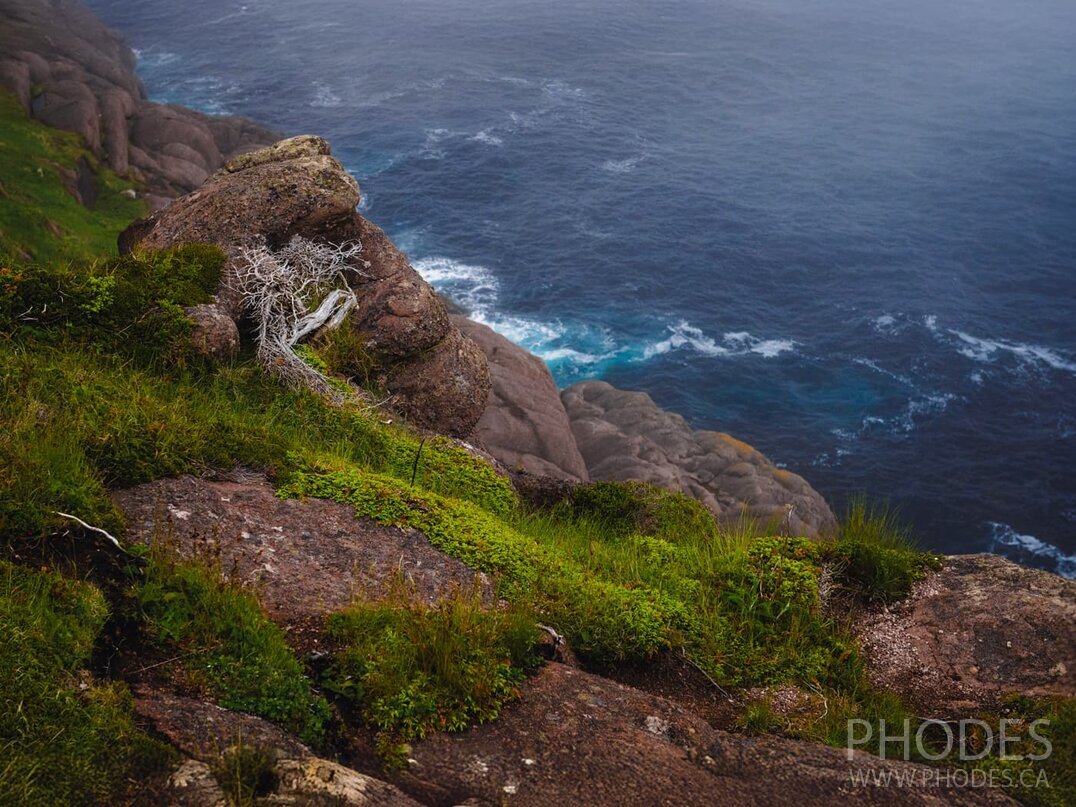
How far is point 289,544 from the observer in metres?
8.69

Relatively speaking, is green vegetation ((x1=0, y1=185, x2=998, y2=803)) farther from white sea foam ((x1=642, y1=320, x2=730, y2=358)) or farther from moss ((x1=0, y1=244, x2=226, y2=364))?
white sea foam ((x1=642, y1=320, x2=730, y2=358))

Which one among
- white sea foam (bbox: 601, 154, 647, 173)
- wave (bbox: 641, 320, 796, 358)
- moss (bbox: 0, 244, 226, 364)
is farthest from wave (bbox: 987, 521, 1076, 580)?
white sea foam (bbox: 601, 154, 647, 173)

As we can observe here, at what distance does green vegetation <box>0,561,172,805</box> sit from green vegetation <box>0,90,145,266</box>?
28.4 metres

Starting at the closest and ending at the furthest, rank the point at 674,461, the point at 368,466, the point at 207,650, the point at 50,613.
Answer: the point at 50,613 → the point at 207,650 → the point at 368,466 → the point at 674,461

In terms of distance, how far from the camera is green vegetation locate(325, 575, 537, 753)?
6.58m

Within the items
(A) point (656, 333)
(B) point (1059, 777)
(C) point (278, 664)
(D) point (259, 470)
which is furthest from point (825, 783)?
(A) point (656, 333)

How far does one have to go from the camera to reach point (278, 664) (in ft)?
21.5

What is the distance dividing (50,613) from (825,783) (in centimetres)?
601

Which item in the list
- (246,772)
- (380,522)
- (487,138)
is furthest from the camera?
(487,138)

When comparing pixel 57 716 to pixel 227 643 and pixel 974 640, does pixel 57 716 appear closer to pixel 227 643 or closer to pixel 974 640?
pixel 227 643

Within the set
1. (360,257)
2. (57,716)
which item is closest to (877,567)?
(57,716)

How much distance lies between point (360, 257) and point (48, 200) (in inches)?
1406

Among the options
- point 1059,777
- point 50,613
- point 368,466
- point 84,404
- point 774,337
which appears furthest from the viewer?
point 774,337

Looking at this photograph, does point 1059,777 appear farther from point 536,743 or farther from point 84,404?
point 84,404
